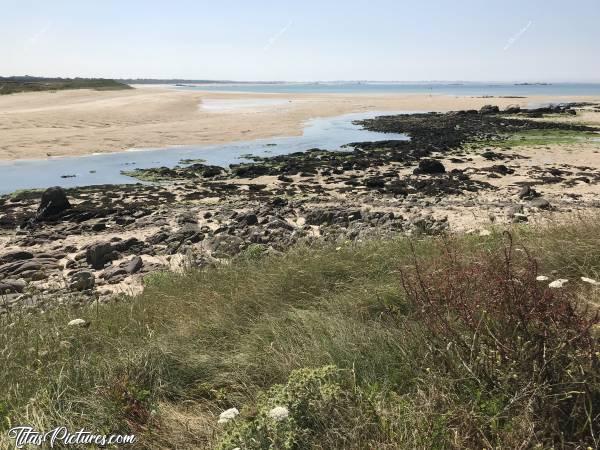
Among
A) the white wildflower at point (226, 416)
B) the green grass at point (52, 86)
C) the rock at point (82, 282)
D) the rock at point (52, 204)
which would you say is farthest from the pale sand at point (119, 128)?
the white wildflower at point (226, 416)

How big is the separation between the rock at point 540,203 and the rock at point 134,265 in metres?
10.4

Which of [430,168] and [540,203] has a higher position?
[430,168]

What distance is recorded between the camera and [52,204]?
41.8 feet

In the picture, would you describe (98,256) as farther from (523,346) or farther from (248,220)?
(523,346)

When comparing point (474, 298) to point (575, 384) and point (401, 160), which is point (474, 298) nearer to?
point (575, 384)

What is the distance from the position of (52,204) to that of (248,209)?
18.7 ft

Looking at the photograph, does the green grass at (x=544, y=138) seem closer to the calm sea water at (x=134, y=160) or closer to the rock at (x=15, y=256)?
the calm sea water at (x=134, y=160)

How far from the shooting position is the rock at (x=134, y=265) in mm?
8445

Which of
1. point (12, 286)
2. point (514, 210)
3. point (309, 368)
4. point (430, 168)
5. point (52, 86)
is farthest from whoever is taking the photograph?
point (52, 86)

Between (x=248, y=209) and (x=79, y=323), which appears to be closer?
(x=79, y=323)

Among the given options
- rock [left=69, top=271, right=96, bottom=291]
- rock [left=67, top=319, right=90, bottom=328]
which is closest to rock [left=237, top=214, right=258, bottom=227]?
rock [left=69, top=271, right=96, bottom=291]

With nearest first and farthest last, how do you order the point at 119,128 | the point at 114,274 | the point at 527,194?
the point at 114,274 → the point at 527,194 → the point at 119,128

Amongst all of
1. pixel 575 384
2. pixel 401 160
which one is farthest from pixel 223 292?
pixel 401 160

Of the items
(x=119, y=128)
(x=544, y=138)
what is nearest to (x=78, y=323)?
A: (x=544, y=138)
